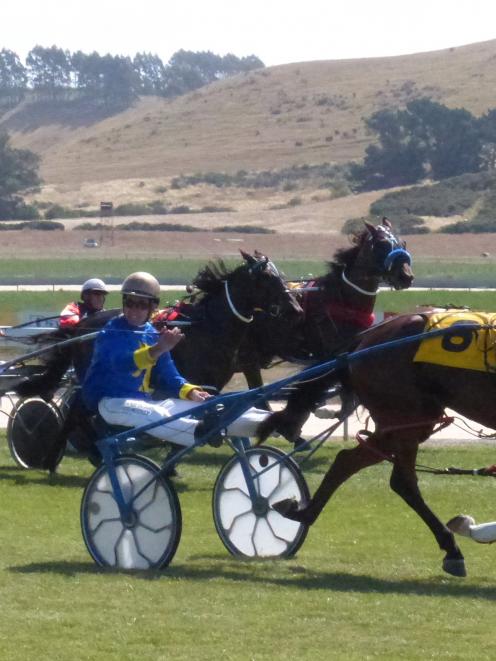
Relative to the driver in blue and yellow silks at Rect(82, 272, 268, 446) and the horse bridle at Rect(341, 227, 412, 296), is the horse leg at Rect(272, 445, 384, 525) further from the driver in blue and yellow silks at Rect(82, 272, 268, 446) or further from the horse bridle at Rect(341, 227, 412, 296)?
the horse bridle at Rect(341, 227, 412, 296)

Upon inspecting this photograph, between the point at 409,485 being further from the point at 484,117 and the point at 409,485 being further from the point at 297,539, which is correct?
the point at 484,117

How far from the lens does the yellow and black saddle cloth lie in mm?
6965

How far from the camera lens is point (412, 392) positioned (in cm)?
720

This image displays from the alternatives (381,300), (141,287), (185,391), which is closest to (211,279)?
(185,391)

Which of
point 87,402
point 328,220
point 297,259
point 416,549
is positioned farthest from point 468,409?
point 328,220

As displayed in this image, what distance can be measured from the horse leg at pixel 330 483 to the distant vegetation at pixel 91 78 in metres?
142

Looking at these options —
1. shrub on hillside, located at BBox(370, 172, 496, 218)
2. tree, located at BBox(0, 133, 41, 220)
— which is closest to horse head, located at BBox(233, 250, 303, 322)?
shrub on hillside, located at BBox(370, 172, 496, 218)

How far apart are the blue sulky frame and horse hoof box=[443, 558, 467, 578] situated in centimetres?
82

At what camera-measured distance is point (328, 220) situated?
65.0 m

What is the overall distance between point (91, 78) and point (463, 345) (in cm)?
15222

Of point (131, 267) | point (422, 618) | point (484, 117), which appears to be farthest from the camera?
point (484, 117)

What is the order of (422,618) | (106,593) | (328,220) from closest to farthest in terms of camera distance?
(422,618)
(106,593)
(328,220)

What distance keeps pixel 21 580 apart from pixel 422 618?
198 centimetres

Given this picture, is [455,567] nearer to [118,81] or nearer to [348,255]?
[348,255]
